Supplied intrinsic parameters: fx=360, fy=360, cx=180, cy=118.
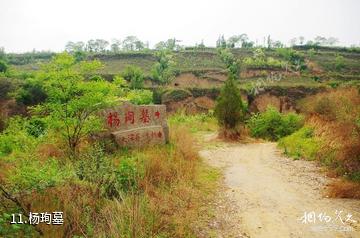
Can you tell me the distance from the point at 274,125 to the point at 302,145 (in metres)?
5.20

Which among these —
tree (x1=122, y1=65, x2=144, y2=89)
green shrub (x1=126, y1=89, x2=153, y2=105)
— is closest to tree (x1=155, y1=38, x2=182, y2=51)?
tree (x1=122, y1=65, x2=144, y2=89)

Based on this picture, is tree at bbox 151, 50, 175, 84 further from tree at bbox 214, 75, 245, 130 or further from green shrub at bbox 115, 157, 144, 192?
green shrub at bbox 115, 157, 144, 192

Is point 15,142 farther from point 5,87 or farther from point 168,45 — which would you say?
point 168,45

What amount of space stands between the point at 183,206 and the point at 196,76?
128 feet

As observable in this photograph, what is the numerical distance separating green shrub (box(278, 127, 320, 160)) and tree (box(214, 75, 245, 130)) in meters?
2.35

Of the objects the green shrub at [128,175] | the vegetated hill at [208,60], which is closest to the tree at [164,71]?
the vegetated hill at [208,60]

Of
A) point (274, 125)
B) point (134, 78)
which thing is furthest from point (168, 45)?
point (274, 125)

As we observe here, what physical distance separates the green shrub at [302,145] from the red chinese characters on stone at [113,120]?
18.1 ft

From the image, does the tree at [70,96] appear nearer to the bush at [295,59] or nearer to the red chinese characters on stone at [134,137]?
the red chinese characters on stone at [134,137]

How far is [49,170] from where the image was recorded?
18.1 ft

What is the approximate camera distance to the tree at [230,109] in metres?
15.2

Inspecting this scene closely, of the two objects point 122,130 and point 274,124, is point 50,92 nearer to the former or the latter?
point 122,130

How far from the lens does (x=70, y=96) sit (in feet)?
25.2

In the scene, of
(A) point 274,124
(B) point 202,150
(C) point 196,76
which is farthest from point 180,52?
(B) point 202,150
